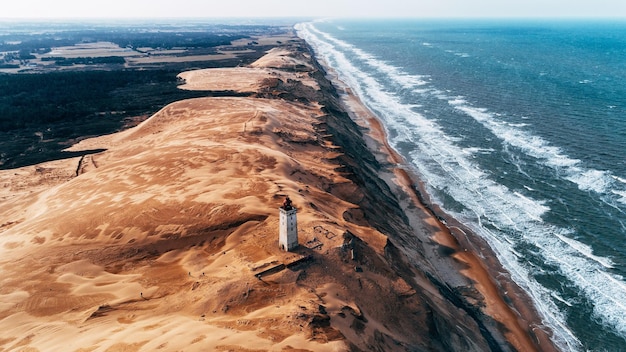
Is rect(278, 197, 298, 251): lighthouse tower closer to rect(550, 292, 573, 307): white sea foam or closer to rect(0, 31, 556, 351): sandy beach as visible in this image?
rect(0, 31, 556, 351): sandy beach

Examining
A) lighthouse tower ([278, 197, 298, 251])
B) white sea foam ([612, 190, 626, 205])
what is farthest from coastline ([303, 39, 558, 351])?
white sea foam ([612, 190, 626, 205])

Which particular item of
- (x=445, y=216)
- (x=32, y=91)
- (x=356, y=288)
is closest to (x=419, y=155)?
(x=445, y=216)

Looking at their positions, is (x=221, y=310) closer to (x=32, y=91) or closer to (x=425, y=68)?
(x=32, y=91)

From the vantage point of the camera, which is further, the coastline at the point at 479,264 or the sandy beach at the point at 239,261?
the coastline at the point at 479,264

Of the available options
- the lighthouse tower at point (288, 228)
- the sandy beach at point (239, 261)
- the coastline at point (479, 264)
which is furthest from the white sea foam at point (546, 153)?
the lighthouse tower at point (288, 228)

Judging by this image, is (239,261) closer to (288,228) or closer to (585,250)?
(288,228)

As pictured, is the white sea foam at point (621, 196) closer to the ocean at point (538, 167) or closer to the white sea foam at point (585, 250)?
the ocean at point (538, 167)

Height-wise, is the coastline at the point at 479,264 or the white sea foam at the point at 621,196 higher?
the white sea foam at the point at 621,196
